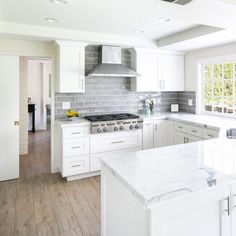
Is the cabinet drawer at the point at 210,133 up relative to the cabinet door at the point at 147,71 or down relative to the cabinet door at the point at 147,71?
down

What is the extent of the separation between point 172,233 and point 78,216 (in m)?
1.69

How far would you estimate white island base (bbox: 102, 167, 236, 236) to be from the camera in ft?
3.75

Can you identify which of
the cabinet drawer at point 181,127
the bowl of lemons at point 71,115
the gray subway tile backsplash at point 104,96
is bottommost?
the cabinet drawer at point 181,127

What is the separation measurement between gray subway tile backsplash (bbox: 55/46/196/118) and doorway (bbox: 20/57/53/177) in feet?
1.52

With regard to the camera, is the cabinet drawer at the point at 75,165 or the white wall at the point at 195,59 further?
the white wall at the point at 195,59

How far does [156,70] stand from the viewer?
4559 millimetres

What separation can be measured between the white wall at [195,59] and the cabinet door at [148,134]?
1.39 metres

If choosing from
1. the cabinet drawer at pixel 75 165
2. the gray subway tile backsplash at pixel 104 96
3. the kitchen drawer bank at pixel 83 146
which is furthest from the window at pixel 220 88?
the cabinet drawer at pixel 75 165

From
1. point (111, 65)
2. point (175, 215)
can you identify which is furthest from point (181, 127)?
point (175, 215)

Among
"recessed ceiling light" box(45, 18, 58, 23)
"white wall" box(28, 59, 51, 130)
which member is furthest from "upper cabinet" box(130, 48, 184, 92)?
"white wall" box(28, 59, 51, 130)

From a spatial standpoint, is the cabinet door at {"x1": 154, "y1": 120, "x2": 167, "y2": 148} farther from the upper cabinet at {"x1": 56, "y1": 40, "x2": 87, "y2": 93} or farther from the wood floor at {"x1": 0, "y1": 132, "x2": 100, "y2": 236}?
the upper cabinet at {"x1": 56, "y1": 40, "x2": 87, "y2": 93}

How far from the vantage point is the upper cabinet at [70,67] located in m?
3.68

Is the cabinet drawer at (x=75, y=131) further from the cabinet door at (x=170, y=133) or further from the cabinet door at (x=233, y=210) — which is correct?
the cabinet door at (x=233, y=210)

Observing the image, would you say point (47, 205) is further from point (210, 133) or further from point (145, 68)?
point (145, 68)
